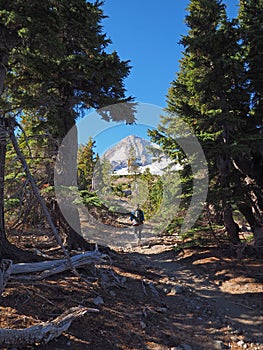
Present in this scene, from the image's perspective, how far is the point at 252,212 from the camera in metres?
10.2

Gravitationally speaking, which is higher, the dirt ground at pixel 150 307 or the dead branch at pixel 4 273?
the dead branch at pixel 4 273

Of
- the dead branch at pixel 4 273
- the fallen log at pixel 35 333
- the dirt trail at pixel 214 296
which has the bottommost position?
the dirt trail at pixel 214 296

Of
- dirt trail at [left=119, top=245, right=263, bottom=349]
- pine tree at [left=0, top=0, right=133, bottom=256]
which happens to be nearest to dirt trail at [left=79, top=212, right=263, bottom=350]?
dirt trail at [left=119, top=245, right=263, bottom=349]

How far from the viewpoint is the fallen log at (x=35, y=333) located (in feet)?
8.99

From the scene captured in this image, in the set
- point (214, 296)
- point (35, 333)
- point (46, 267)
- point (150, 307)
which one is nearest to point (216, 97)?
point (214, 296)

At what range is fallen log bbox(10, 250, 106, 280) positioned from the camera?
4504mm

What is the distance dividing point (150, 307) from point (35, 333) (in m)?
2.84

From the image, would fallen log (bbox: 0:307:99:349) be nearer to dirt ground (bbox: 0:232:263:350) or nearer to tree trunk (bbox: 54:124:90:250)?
dirt ground (bbox: 0:232:263:350)

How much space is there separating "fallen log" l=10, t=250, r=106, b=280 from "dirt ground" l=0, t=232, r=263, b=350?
20 centimetres

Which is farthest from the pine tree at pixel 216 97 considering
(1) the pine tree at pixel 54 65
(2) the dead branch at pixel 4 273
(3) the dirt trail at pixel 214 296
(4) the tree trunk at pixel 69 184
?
(2) the dead branch at pixel 4 273

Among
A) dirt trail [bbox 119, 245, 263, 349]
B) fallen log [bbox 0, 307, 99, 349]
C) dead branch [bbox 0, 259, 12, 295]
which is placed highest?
dead branch [bbox 0, 259, 12, 295]

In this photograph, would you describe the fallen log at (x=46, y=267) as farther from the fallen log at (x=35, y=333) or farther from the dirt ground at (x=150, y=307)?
the fallen log at (x=35, y=333)

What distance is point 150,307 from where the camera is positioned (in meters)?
5.08

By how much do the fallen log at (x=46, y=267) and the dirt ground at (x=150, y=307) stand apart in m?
0.20
